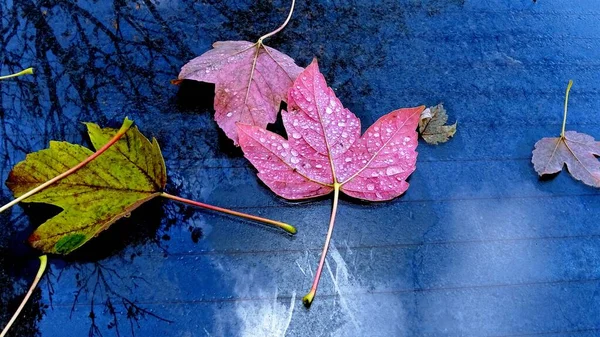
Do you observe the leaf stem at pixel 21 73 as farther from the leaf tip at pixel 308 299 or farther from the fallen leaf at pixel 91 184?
the leaf tip at pixel 308 299

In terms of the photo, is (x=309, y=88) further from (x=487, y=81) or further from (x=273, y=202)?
(x=487, y=81)

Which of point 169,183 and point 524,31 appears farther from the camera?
point 524,31

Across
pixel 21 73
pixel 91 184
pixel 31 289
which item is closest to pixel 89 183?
pixel 91 184

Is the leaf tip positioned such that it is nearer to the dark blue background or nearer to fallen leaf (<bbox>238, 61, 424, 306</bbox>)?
the dark blue background

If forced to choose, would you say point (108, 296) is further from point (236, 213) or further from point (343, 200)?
point (343, 200)

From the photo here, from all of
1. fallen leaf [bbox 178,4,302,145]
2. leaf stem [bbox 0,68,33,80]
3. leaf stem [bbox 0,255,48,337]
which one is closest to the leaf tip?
fallen leaf [bbox 178,4,302,145]

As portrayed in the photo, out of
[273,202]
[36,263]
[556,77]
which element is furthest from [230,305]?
[556,77]

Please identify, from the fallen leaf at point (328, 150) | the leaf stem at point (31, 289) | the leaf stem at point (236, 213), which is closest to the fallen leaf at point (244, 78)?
the fallen leaf at point (328, 150)
